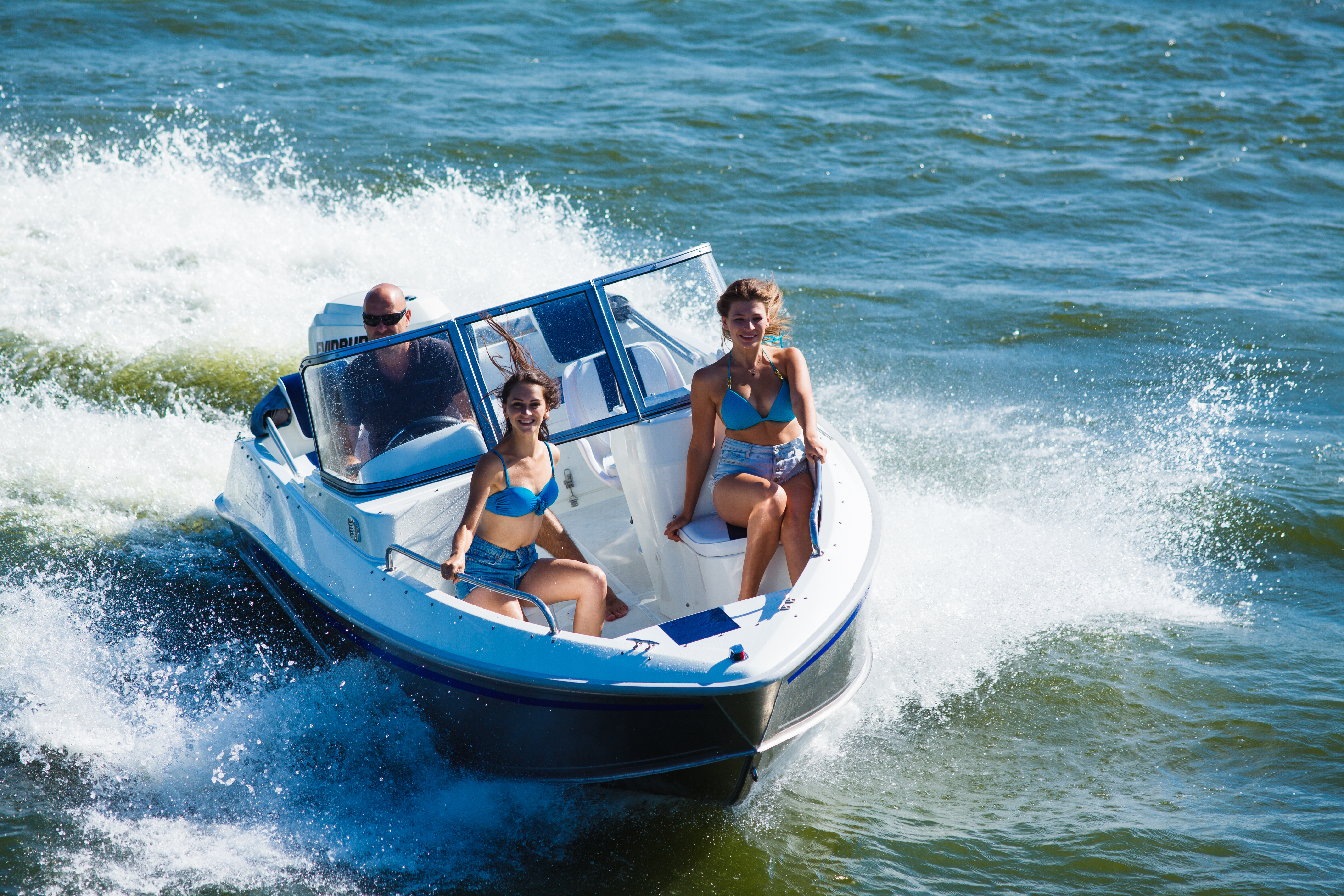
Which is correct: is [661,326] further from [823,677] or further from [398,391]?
[823,677]

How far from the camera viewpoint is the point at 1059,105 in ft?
45.4

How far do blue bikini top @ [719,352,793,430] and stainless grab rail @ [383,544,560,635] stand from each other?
998 millimetres

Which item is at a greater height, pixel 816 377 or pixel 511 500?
pixel 511 500

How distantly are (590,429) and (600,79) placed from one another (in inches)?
406

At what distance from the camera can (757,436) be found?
414 centimetres

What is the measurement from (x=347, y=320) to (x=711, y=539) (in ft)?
8.18

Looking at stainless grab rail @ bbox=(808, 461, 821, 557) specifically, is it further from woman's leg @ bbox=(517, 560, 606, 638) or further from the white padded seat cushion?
woman's leg @ bbox=(517, 560, 606, 638)

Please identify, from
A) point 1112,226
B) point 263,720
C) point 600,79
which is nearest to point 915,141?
point 1112,226

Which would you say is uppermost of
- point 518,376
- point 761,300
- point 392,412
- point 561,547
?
point 761,300

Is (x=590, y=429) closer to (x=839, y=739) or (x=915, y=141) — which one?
(x=839, y=739)

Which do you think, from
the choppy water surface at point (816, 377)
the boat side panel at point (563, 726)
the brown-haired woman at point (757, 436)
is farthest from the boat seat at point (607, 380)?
the choppy water surface at point (816, 377)

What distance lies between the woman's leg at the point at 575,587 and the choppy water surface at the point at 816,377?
67 centimetres

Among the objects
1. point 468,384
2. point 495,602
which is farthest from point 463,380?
point 495,602

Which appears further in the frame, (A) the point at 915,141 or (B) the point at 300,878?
(A) the point at 915,141
